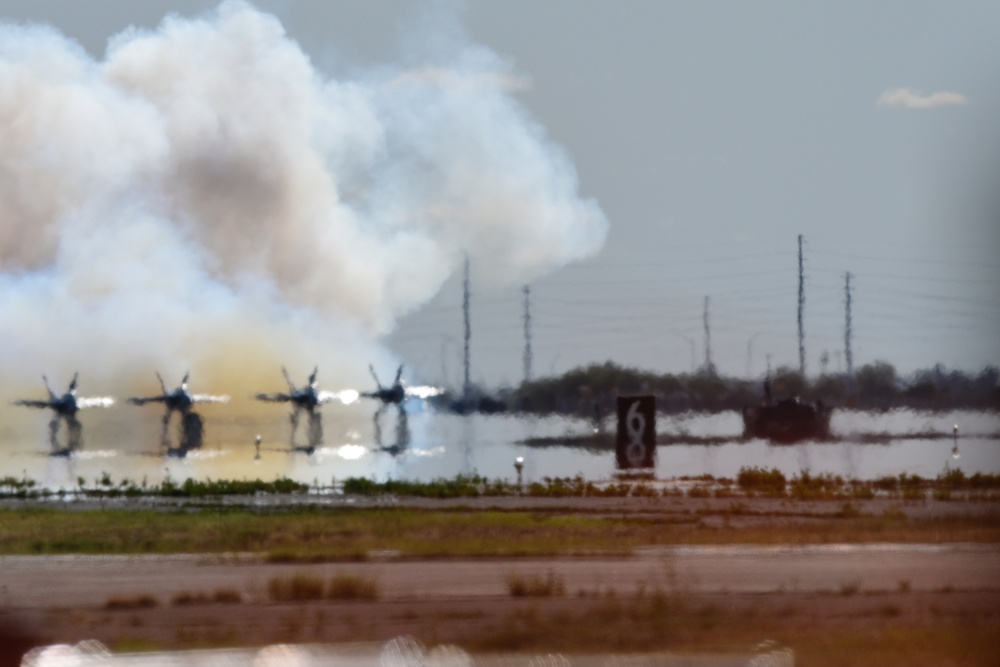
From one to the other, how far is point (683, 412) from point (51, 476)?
31772mm

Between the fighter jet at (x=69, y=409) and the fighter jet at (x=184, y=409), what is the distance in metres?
2.69

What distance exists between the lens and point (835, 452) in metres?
68.1

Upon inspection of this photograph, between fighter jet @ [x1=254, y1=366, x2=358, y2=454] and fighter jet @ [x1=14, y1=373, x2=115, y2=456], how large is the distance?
12.1m

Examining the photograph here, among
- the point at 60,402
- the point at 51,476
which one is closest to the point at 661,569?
the point at 51,476

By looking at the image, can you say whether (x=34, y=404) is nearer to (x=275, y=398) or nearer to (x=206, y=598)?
(x=275, y=398)

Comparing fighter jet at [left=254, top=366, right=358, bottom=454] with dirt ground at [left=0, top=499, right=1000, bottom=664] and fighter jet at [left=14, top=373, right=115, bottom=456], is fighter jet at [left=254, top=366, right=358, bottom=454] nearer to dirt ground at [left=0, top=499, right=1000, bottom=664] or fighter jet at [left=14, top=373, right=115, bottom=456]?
fighter jet at [left=14, top=373, right=115, bottom=456]

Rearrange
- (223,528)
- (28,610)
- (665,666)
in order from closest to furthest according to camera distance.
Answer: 1. (665,666)
2. (28,610)
3. (223,528)

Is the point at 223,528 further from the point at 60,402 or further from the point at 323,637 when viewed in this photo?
the point at 60,402

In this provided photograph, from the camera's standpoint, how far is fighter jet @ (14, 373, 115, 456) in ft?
292

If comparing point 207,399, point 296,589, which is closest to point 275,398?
point 207,399

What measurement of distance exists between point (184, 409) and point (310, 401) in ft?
72.2

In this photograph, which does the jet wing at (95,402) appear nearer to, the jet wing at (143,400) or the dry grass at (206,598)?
the jet wing at (143,400)

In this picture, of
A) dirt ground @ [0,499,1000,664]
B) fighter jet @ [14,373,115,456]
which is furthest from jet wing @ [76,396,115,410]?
dirt ground @ [0,499,1000,664]

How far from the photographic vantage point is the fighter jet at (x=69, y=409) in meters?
89.0
